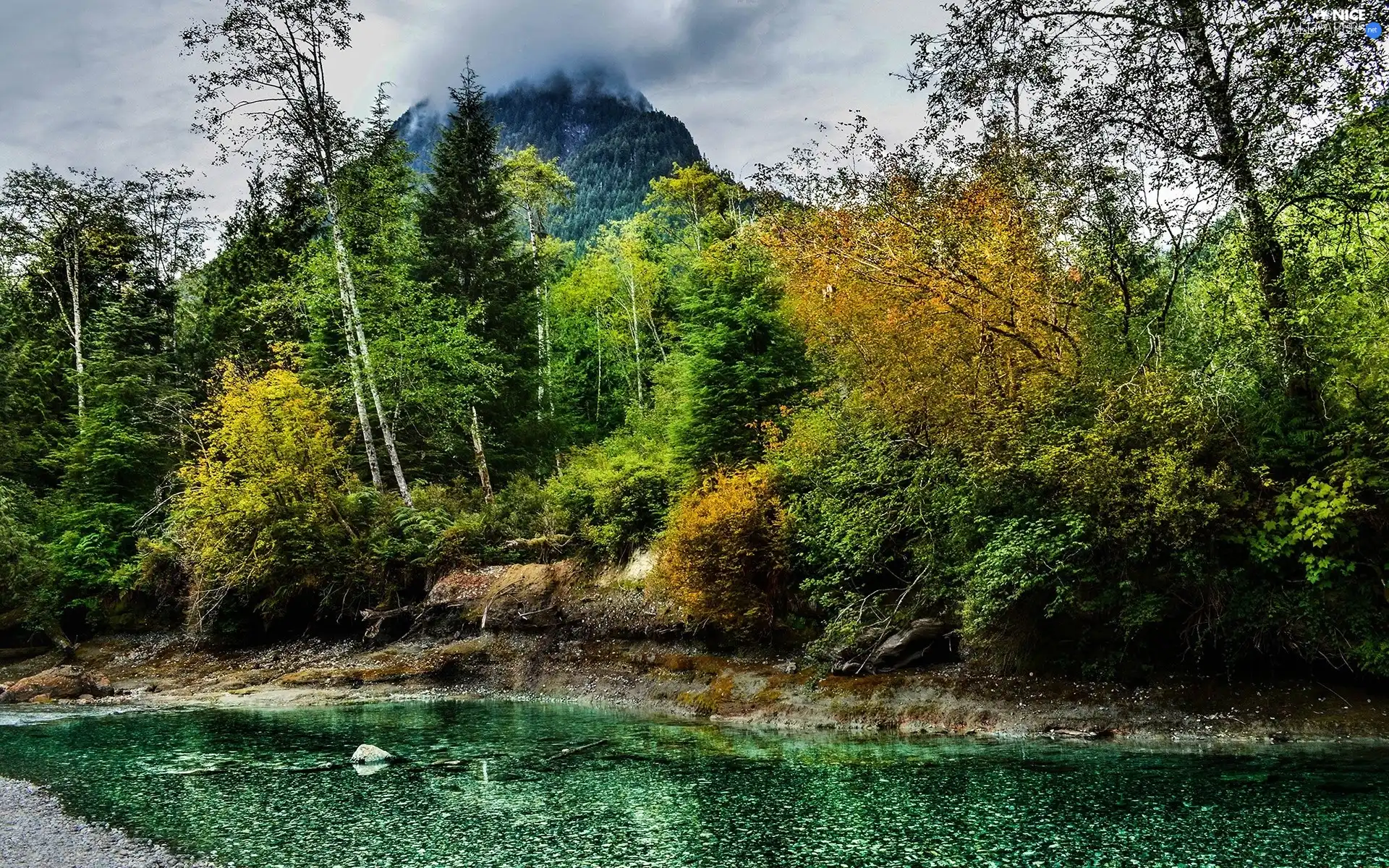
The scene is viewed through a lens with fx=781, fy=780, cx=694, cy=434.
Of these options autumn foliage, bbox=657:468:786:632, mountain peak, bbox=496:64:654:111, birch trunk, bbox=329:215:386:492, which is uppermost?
mountain peak, bbox=496:64:654:111

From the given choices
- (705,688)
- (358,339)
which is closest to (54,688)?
(358,339)

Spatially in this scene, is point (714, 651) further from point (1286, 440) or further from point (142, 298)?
point (142, 298)

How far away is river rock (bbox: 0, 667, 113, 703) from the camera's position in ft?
72.1

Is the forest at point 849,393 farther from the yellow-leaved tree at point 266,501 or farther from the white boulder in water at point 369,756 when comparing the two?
the white boulder in water at point 369,756

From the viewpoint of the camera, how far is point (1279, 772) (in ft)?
33.0

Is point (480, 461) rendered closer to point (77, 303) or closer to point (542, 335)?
point (542, 335)

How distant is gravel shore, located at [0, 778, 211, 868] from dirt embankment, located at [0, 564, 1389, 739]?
10.4 metres

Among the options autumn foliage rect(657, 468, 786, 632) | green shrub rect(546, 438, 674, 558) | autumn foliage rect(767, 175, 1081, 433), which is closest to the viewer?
autumn foliage rect(767, 175, 1081, 433)

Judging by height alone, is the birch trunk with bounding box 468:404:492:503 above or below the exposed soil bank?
above

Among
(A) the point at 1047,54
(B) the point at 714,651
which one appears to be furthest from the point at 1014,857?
(B) the point at 714,651

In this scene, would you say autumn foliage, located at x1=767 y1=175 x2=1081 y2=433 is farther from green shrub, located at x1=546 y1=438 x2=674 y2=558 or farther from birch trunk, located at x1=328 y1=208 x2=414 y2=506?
birch trunk, located at x1=328 y1=208 x2=414 y2=506

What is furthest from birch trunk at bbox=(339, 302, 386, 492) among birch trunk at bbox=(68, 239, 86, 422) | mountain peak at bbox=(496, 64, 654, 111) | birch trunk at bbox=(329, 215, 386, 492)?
mountain peak at bbox=(496, 64, 654, 111)

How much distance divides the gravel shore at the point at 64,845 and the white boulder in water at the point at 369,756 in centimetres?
390

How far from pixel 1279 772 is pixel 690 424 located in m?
15.7
